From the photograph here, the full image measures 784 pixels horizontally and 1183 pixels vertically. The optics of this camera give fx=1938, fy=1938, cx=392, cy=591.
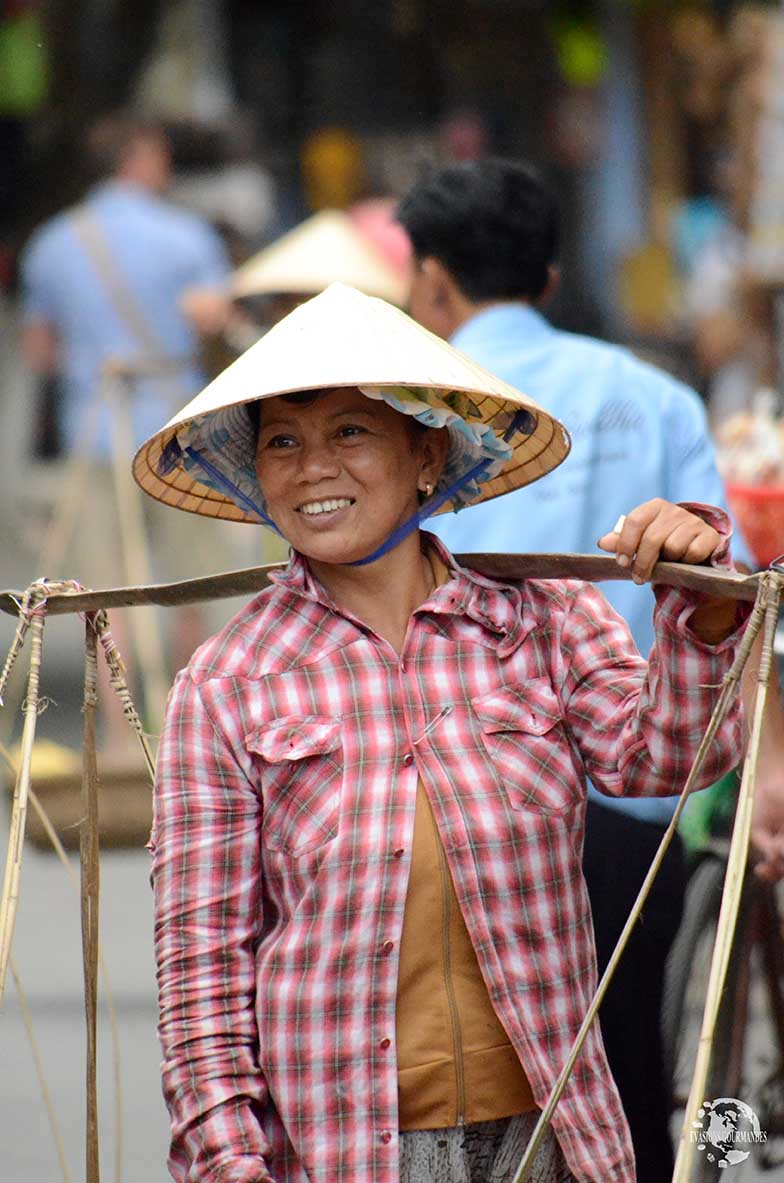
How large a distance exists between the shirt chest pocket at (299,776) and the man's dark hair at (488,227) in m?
1.33

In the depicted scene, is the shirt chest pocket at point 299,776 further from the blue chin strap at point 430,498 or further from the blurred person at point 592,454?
the blurred person at point 592,454

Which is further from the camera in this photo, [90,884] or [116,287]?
[116,287]

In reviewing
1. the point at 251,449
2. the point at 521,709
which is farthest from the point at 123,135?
the point at 521,709

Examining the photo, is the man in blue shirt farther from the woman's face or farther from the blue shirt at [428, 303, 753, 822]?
the woman's face

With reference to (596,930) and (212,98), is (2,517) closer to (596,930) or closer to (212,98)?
(212,98)

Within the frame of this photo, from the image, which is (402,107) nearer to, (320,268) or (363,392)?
(320,268)

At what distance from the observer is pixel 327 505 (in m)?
1.97

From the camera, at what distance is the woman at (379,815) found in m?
1.88

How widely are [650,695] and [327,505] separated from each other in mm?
377

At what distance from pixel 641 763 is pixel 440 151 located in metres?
9.40

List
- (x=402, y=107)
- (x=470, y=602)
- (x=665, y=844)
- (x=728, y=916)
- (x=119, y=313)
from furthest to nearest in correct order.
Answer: (x=402, y=107)
(x=119, y=313)
(x=470, y=602)
(x=665, y=844)
(x=728, y=916)

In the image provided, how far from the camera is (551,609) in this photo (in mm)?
2078

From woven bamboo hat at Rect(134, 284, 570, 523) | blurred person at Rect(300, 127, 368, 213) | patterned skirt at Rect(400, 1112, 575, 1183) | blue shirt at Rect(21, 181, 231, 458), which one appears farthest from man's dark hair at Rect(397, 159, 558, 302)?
blurred person at Rect(300, 127, 368, 213)

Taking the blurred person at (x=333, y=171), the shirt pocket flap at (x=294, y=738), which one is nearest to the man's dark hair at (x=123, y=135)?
the blurred person at (x=333, y=171)
